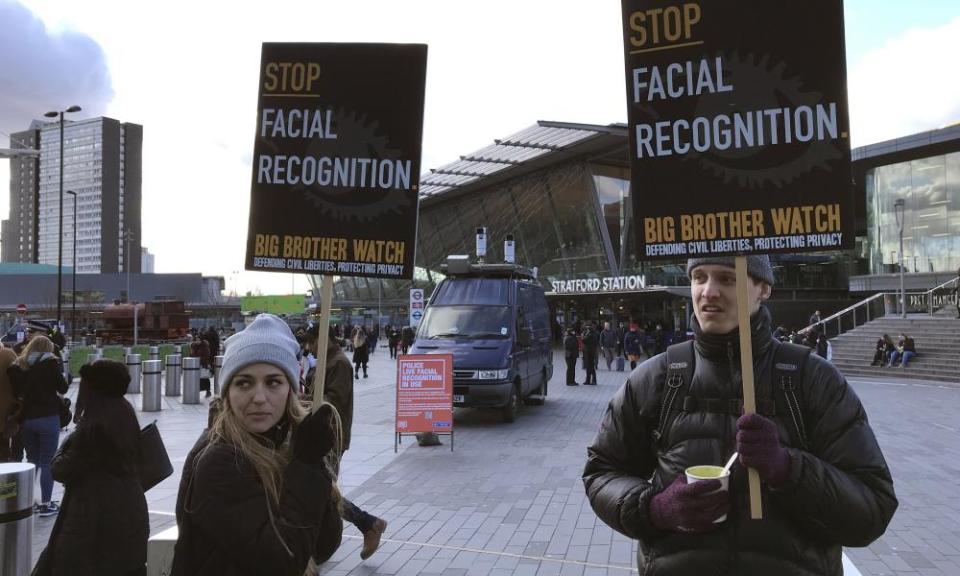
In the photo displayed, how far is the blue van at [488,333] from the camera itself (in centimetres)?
1223

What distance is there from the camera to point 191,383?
1664 centimetres

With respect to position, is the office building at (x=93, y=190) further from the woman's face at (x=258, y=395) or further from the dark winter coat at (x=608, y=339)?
the woman's face at (x=258, y=395)

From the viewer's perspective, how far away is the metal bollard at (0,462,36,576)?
166 inches

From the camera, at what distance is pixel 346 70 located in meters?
4.05

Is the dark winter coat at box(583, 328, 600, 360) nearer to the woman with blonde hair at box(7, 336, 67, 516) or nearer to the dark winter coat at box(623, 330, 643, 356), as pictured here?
the dark winter coat at box(623, 330, 643, 356)

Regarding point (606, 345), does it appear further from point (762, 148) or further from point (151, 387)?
point (762, 148)

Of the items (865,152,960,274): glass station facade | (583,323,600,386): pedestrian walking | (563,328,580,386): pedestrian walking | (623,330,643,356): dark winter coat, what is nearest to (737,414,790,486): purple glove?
(563,328,580,386): pedestrian walking

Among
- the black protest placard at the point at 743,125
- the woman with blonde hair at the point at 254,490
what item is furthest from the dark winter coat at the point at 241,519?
the black protest placard at the point at 743,125

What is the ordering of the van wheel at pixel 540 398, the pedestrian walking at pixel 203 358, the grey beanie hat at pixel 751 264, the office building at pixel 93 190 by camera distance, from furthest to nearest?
the office building at pixel 93 190, the pedestrian walking at pixel 203 358, the van wheel at pixel 540 398, the grey beanie hat at pixel 751 264

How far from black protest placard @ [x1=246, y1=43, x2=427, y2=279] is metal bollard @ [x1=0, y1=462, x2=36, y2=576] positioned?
2.05 meters

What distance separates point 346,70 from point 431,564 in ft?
12.6

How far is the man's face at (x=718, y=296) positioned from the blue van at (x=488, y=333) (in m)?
9.60

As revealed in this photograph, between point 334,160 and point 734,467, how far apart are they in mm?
2835

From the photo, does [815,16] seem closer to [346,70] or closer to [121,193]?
[346,70]
